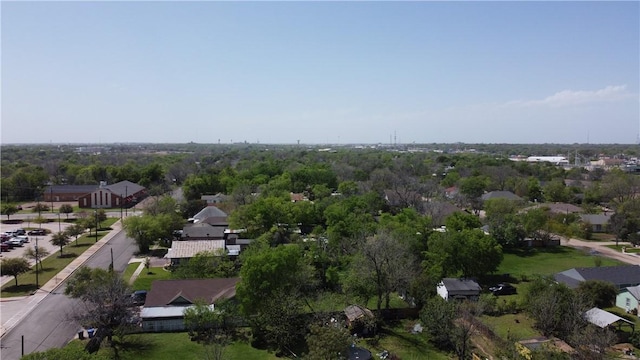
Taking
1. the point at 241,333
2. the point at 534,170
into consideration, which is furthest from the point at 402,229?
the point at 534,170

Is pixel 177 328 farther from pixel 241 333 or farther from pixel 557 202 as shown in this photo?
pixel 557 202

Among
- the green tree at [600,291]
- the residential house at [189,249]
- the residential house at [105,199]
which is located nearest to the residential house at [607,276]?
the green tree at [600,291]

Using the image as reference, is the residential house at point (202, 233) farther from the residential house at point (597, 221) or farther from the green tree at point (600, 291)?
the residential house at point (597, 221)

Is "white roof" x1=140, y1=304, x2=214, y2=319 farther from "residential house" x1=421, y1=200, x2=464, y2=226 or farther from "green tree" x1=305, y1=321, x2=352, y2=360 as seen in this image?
"residential house" x1=421, y1=200, x2=464, y2=226

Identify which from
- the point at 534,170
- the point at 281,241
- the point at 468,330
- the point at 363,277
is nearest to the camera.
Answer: the point at 468,330

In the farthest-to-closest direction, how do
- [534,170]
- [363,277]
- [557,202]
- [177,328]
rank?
[534,170], [557,202], [363,277], [177,328]

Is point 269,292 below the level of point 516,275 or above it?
above

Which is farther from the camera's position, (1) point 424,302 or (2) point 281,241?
(2) point 281,241
